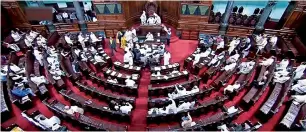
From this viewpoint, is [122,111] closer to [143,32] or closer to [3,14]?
[143,32]

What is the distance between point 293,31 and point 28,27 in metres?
17.0

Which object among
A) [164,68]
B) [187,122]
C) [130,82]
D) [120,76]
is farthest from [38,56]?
[187,122]

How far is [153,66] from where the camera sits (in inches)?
474

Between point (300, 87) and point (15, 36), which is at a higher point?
point (15, 36)

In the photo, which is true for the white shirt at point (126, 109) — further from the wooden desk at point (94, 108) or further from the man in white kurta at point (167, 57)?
the man in white kurta at point (167, 57)

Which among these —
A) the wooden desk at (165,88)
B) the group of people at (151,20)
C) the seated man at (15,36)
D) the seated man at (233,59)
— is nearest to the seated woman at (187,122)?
the wooden desk at (165,88)

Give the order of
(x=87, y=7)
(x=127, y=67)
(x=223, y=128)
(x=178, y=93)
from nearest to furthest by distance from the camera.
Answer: (x=223, y=128)
(x=178, y=93)
(x=127, y=67)
(x=87, y=7)

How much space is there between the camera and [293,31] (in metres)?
13.3

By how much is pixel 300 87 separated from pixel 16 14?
53.9 ft

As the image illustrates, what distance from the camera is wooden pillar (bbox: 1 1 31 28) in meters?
13.6

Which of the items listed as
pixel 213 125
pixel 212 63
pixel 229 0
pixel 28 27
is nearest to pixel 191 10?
pixel 229 0

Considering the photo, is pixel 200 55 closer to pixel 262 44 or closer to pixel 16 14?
pixel 262 44

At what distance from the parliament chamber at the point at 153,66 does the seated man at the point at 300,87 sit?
4cm

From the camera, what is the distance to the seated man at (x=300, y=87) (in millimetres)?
9250
